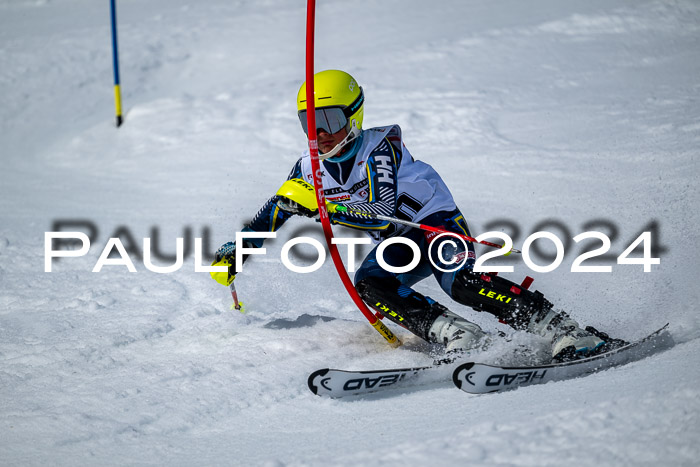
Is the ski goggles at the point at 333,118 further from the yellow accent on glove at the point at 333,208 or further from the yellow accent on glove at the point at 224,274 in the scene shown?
the yellow accent on glove at the point at 224,274

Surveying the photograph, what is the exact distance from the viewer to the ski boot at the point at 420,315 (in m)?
3.80

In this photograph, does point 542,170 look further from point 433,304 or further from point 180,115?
point 180,115

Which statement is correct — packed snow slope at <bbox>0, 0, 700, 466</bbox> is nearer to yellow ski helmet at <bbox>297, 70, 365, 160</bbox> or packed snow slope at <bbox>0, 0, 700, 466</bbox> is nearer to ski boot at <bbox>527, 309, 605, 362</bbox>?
ski boot at <bbox>527, 309, 605, 362</bbox>

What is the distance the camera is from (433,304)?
13.2 feet

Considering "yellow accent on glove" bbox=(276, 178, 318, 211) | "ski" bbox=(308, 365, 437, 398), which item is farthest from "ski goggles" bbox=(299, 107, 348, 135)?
"ski" bbox=(308, 365, 437, 398)

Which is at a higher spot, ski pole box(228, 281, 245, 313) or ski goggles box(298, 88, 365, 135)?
ski goggles box(298, 88, 365, 135)

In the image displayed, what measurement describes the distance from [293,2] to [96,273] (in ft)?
32.0

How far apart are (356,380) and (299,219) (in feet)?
12.2

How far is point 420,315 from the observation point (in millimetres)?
3959

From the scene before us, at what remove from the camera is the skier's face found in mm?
4004

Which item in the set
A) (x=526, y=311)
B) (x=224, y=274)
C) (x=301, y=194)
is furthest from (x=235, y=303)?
(x=526, y=311)

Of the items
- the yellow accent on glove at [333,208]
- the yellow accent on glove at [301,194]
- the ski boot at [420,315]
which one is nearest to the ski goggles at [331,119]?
the yellow accent on glove at [301,194]

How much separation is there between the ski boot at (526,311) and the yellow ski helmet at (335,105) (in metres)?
1.09

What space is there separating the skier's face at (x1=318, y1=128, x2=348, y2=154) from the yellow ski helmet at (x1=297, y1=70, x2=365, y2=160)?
29 mm
